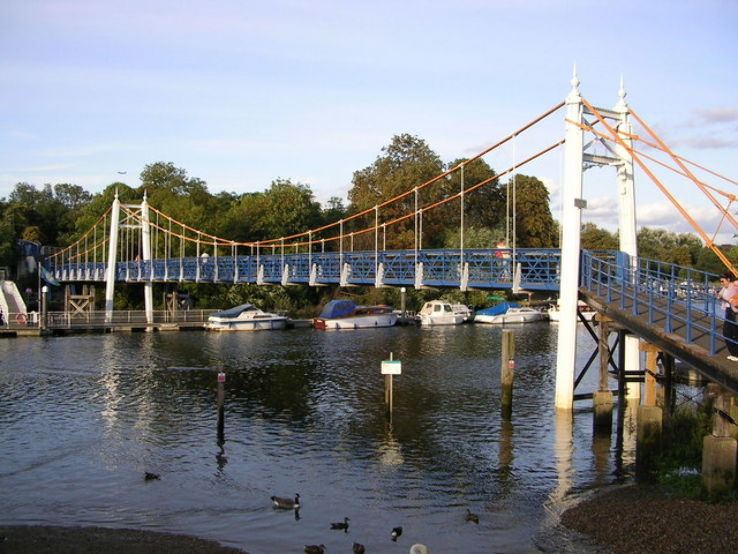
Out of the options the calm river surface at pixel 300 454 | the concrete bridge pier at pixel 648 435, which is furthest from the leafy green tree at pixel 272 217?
the concrete bridge pier at pixel 648 435

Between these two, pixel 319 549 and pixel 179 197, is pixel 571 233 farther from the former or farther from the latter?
pixel 179 197

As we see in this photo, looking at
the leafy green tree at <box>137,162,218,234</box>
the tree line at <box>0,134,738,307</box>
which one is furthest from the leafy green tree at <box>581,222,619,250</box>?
the leafy green tree at <box>137,162,218,234</box>

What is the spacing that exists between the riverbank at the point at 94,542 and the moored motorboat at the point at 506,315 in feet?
178

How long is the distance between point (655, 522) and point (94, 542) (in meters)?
9.56

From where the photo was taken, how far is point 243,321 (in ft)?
193

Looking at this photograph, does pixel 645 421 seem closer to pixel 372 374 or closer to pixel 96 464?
pixel 96 464

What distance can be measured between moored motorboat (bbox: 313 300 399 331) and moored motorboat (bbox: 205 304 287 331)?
128 inches

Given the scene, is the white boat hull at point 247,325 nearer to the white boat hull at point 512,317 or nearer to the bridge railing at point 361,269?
the bridge railing at point 361,269

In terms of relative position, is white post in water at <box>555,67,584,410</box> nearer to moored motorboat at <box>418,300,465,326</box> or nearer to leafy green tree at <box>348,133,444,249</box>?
moored motorboat at <box>418,300,465,326</box>

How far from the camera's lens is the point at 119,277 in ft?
229

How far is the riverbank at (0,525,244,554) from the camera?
1356 centimetres

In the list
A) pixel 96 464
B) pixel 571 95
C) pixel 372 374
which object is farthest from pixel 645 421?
pixel 372 374

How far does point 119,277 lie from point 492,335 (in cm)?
3263

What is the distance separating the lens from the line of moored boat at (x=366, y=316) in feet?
193
